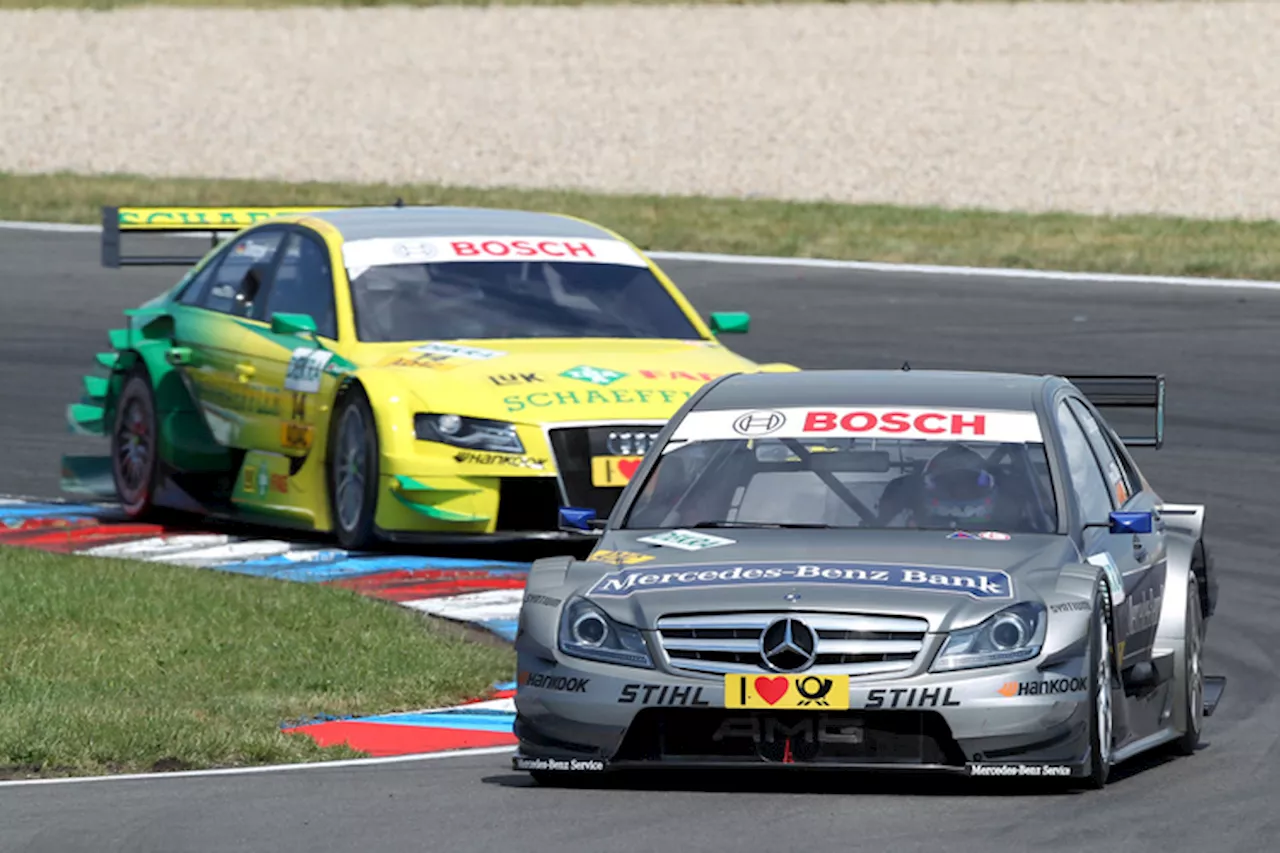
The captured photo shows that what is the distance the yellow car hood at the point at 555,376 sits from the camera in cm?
1292

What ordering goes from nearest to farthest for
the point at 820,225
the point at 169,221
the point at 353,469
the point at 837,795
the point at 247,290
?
the point at 837,795
the point at 353,469
the point at 247,290
the point at 169,221
the point at 820,225

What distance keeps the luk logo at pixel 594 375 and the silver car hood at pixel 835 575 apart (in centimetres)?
466

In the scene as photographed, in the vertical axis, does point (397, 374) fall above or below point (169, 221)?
below

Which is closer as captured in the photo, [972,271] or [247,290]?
[247,290]

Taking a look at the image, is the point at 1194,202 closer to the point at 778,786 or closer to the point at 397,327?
the point at 397,327

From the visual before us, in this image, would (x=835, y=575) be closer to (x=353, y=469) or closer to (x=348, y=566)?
(x=348, y=566)

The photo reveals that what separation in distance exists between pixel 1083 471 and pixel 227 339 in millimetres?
6420

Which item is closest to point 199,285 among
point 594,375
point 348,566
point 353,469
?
point 353,469

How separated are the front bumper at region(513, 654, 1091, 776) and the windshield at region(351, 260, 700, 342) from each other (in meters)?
6.11

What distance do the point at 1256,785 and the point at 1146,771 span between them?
1.17 feet

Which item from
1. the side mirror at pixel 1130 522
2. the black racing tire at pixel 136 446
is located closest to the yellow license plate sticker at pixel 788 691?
the side mirror at pixel 1130 522

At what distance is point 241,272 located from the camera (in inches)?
585

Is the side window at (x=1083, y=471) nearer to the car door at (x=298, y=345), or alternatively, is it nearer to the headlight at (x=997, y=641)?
the headlight at (x=997, y=641)

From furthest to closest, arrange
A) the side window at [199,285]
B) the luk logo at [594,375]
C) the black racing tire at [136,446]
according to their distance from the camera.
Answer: the side window at [199,285] < the black racing tire at [136,446] < the luk logo at [594,375]
